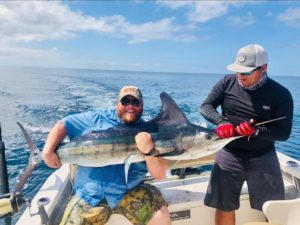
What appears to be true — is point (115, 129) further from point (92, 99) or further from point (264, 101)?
point (92, 99)

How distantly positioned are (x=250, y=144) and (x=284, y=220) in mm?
745

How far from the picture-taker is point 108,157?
2.10 meters

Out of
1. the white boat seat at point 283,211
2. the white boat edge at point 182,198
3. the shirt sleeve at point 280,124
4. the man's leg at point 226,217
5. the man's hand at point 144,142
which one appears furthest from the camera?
the man's leg at point 226,217

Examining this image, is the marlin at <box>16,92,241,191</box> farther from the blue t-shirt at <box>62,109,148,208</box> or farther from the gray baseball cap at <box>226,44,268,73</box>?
the gray baseball cap at <box>226,44,268,73</box>

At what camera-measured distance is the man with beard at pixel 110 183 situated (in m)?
2.19

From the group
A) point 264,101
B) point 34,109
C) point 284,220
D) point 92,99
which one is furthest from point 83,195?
point 92,99

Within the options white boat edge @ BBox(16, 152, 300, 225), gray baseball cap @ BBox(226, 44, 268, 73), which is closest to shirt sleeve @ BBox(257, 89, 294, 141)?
gray baseball cap @ BBox(226, 44, 268, 73)

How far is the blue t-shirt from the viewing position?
2242 mm

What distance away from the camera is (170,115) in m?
2.22

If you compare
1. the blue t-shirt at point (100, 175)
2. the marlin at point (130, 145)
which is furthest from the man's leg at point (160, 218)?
the marlin at point (130, 145)

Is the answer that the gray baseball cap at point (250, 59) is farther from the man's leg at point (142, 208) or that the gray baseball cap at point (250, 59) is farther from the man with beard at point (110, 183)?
the man's leg at point (142, 208)

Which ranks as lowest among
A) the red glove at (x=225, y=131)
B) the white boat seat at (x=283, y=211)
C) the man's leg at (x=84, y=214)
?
the man's leg at (x=84, y=214)

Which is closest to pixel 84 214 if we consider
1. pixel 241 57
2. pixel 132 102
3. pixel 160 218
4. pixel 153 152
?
pixel 160 218

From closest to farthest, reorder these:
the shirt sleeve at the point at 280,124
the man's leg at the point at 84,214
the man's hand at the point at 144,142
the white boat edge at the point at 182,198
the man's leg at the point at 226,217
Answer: the man's hand at the point at 144,142, the man's leg at the point at 84,214, the shirt sleeve at the point at 280,124, the white boat edge at the point at 182,198, the man's leg at the point at 226,217
